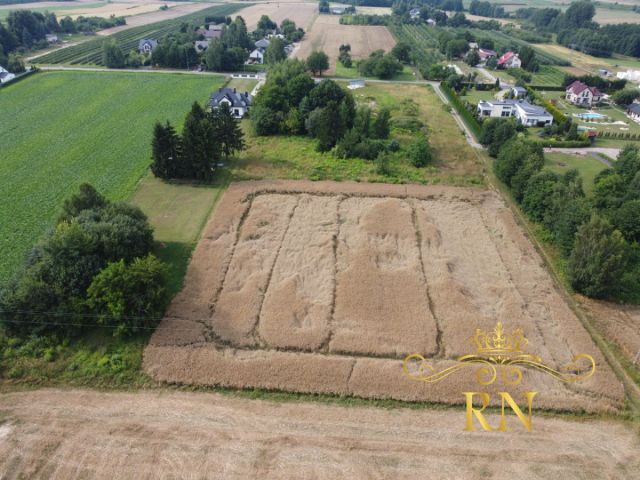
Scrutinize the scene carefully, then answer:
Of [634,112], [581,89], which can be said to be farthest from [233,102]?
[634,112]

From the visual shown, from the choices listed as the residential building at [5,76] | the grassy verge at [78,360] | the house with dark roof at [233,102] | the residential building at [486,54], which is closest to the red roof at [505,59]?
the residential building at [486,54]

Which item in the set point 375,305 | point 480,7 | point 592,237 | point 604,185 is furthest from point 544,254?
point 480,7

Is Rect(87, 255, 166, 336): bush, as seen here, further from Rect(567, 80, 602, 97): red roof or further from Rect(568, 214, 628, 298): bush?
Rect(567, 80, 602, 97): red roof

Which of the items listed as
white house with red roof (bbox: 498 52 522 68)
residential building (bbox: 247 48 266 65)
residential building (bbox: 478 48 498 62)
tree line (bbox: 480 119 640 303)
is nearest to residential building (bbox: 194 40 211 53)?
residential building (bbox: 247 48 266 65)

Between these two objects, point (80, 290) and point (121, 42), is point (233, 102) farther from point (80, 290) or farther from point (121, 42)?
point (121, 42)

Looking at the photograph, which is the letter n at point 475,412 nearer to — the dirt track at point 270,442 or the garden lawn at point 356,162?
the dirt track at point 270,442

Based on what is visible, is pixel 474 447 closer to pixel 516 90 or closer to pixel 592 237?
pixel 592 237
